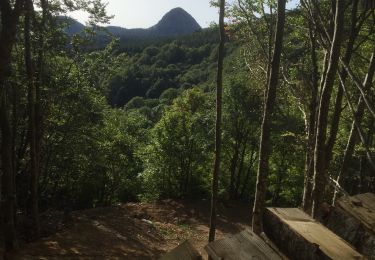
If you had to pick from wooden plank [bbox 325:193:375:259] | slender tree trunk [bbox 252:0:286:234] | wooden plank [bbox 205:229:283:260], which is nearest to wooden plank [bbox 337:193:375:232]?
wooden plank [bbox 325:193:375:259]

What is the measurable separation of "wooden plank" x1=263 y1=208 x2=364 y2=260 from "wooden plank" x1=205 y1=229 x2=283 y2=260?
0.57 ft

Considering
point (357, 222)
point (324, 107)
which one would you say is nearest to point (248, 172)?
point (324, 107)

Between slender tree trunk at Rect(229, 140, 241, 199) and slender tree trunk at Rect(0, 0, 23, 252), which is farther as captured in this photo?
slender tree trunk at Rect(229, 140, 241, 199)

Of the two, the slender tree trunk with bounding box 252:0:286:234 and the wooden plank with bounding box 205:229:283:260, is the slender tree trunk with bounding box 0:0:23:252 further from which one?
the wooden plank with bounding box 205:229:283:260

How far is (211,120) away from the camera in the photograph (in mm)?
26297

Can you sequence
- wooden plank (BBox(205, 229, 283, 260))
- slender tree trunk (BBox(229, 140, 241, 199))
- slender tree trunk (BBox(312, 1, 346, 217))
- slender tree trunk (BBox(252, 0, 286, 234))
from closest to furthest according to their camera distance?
1. wooden plank (BBox(205, 229, 283, 260))
2. slender tree trunk (BBox(312, 1, 346, 217))
3. slender tree trunk (BBox(252, 0, 286, 234))
4. slender tree trunk (BBox(229, 140, 241, 199))

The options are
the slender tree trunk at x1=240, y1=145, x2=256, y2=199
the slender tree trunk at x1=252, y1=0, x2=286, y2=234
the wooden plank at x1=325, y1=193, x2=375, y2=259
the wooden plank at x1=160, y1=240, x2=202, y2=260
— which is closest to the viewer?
the wooden plank at x1=160, y1=240, x2=202, y2=260

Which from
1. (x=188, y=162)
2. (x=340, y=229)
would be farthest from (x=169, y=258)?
(x=188, y=162)

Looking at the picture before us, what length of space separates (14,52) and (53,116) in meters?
3.99

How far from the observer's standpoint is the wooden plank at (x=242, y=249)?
2.11 meters

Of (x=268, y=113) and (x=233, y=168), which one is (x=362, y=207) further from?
(x=233, y=168)

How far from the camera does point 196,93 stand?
116ft

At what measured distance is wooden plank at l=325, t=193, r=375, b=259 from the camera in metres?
2.60

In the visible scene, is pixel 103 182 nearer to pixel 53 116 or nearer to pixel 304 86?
pixel 53 116
